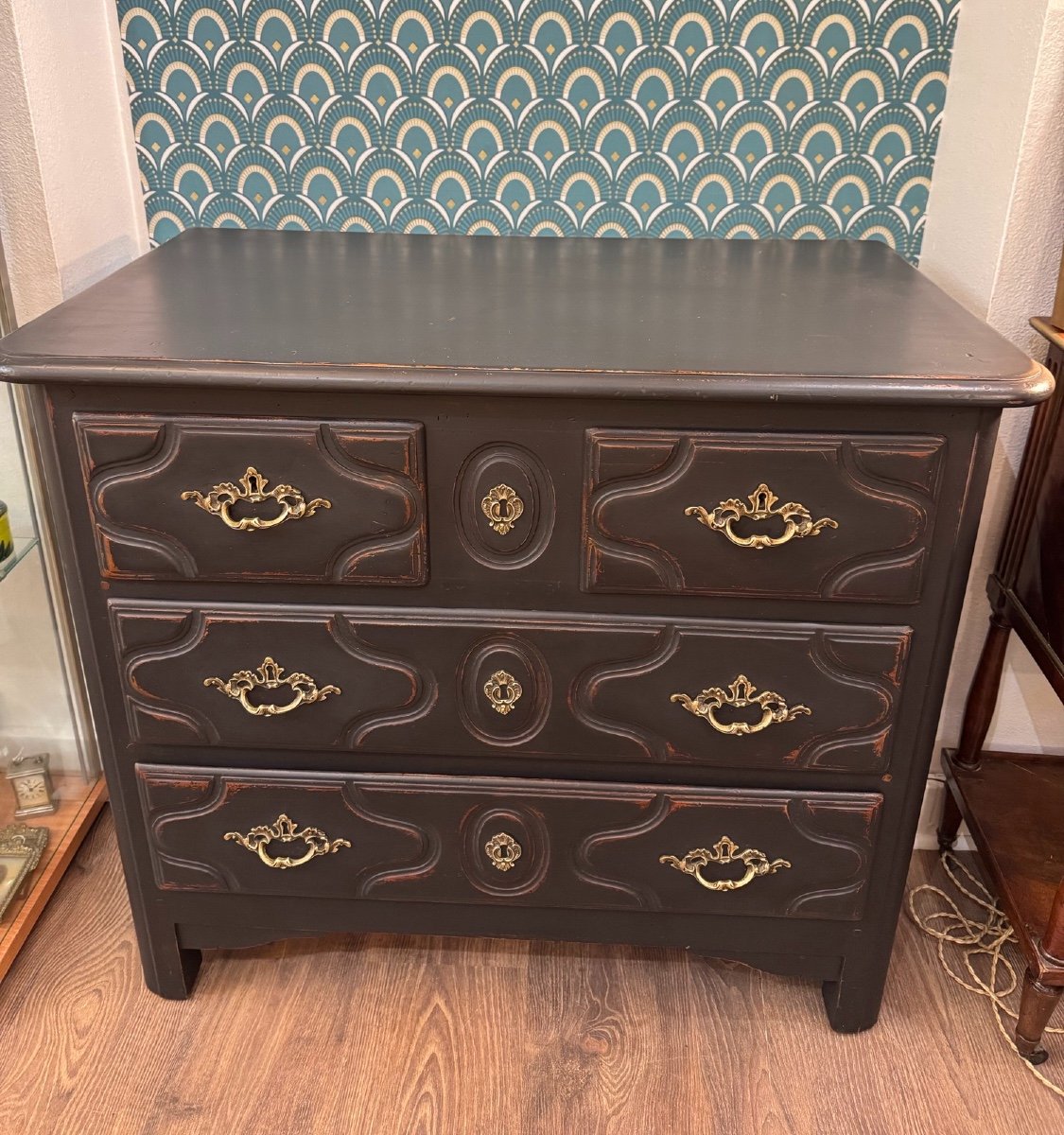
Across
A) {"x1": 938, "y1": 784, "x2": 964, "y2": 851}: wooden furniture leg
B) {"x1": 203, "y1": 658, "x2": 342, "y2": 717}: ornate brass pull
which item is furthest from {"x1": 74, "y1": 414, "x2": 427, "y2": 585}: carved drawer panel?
{"x1": 938, "y1": 784, "x2": 964, "y2": 851}: wooden furniture leg

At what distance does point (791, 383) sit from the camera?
1113 mm

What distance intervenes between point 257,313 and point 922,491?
817 mm

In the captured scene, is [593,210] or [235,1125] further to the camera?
[593,210]

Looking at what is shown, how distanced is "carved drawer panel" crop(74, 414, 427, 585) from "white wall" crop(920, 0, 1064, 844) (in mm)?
960

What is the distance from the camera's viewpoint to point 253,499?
4.03ft

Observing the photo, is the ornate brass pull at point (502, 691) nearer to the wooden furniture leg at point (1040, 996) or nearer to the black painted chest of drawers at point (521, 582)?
the black painted chest of drawers at point (521, 582)

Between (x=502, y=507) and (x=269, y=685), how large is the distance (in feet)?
1.28

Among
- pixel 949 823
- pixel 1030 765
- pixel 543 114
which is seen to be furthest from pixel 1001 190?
pixel 949 823

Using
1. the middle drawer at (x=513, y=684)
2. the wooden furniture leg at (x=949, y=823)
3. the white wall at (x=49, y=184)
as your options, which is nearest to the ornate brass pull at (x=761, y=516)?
the middle drawer at (x=513, y=684)

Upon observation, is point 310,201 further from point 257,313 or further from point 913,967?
point 913,967

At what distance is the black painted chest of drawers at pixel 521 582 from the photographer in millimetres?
1171

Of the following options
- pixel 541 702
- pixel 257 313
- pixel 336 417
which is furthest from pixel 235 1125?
pixel 257 313

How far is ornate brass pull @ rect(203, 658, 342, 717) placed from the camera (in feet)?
4.38

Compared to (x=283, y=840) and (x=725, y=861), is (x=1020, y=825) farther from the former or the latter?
(x=283, y=840)
